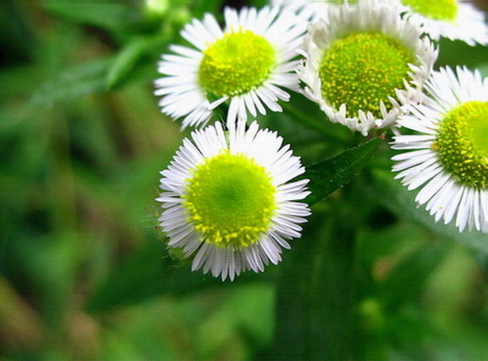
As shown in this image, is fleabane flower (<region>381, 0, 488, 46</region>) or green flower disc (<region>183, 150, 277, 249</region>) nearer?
green flower disc (<region>183, 150, 277, 249</region>)

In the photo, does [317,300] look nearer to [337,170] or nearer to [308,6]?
[337,170]

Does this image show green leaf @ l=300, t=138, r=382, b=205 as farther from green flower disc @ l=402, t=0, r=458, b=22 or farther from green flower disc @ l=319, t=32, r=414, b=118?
green flower disc @ l=402, t=0, r=458, b=22

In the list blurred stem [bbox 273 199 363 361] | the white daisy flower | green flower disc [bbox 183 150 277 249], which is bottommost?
blurred stem [bbox 273 199 363 361]

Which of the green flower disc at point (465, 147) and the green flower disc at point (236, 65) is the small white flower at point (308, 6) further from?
the green flower disc at point (465, 147)

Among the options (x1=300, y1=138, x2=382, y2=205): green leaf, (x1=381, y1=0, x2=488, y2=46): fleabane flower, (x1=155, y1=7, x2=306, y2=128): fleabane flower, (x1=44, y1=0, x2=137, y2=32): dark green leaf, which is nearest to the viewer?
(x1=300, y1=138, x2=382, y2=205): green leaf

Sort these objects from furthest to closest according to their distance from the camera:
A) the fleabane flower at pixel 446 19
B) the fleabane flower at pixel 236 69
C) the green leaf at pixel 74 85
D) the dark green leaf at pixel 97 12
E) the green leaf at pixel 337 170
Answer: the dark green leaf at pixel 97 12 → the green leaf at pixel 74 85 → the fleabane flower at pixel 446 19 → the fleabane flower at pixel 236 69 → the green leaf at pixel 337 170

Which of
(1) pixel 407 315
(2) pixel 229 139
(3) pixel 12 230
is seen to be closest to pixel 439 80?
(2) pixel 229 139

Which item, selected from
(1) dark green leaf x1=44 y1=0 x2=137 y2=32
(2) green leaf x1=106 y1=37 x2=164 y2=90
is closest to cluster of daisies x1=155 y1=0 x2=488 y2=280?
(2) green leaf x1=106 y1=37 x2=164 y2=90

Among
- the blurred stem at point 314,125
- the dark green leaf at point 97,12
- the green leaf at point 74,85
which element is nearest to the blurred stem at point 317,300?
the blurred stem at point 314,125
